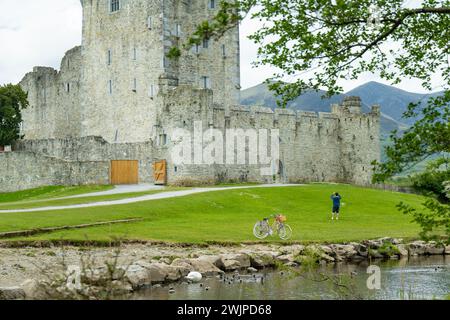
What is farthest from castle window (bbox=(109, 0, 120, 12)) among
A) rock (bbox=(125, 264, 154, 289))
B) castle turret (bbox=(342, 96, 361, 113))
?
rock (bbox=(125, 264, 154, 289))

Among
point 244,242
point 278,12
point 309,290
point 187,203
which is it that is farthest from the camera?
point 187,203

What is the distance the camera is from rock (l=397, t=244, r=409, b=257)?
90.8ft

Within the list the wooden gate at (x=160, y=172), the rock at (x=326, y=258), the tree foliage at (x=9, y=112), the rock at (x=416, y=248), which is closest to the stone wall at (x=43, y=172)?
the wooden gate at (x=160, y=172)

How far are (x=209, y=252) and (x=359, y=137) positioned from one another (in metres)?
40.3

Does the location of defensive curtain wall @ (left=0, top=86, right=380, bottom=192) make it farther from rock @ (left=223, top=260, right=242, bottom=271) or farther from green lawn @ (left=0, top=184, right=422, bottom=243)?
rock @ (left=223, top=260, right=242, bottom=271)

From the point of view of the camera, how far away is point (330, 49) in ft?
46.7

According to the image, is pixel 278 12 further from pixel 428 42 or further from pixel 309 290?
pixel 309 290

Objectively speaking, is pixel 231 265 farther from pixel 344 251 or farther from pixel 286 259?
pixel 344 251

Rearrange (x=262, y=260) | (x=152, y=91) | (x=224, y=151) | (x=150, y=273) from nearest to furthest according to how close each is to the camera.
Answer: (x=150, y=273)
(x=262, y=260)
(x=224, y=151)
(x=152, y=91)

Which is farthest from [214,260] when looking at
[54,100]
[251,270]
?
[54,100]

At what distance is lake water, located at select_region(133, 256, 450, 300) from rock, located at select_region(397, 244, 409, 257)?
331 centimetres

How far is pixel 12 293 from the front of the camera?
1583cm

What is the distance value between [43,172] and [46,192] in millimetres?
3028
